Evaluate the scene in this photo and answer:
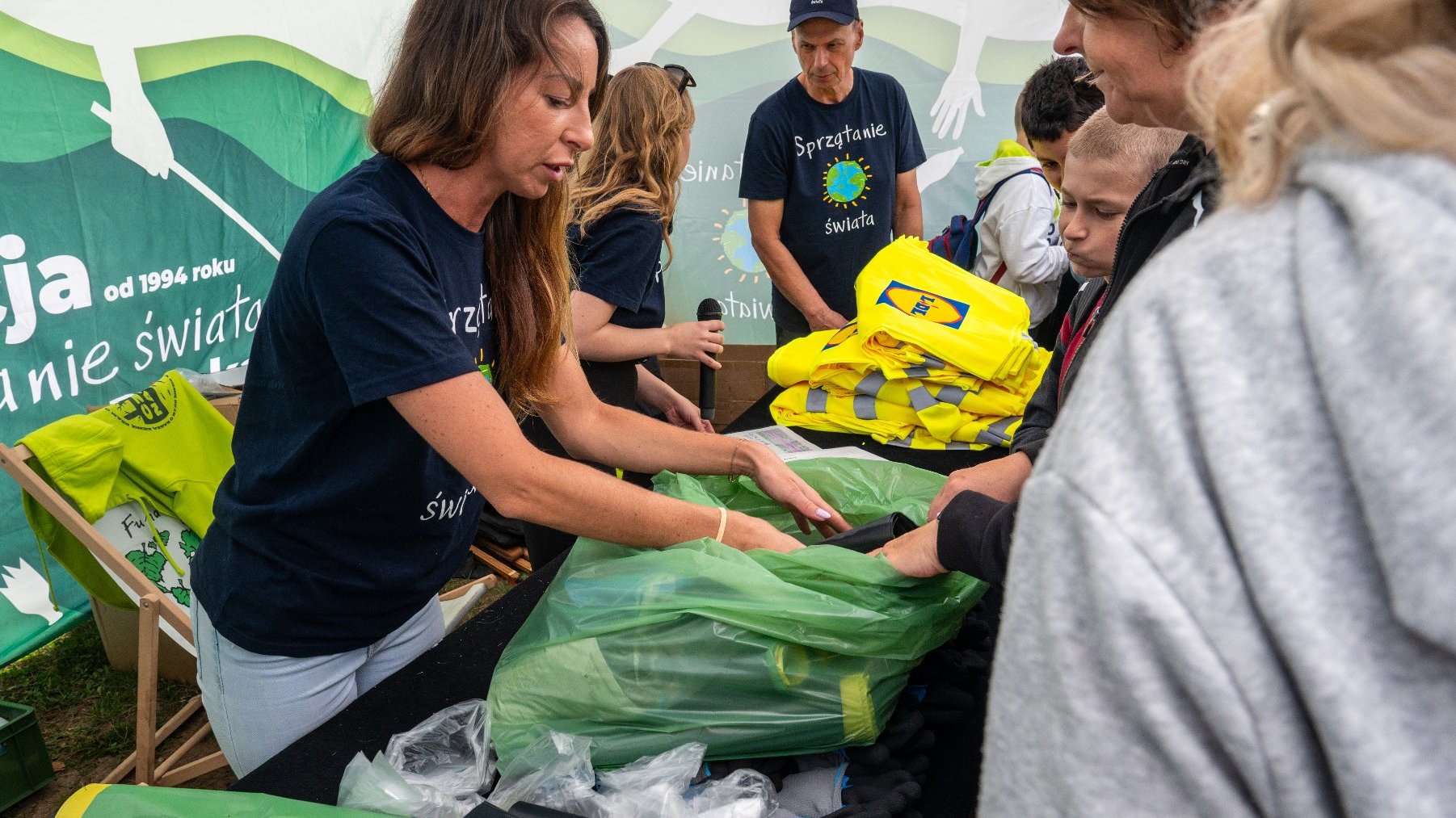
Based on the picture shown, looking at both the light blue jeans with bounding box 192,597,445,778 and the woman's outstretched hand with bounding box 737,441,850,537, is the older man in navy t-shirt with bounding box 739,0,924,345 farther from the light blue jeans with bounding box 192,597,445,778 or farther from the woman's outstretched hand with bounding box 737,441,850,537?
the light blue jeans with bounding box 192,597,445,778

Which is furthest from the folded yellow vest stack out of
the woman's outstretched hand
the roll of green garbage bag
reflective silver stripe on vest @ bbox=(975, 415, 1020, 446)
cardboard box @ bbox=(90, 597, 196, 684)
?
cardboard box @ bbox=(90, 597, 196, 684)

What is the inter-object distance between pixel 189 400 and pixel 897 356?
2.15 metres

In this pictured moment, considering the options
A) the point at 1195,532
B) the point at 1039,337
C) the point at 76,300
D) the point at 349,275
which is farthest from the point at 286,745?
the point at 1039,337

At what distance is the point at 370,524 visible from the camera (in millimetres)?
1439

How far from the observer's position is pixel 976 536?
1175 mm

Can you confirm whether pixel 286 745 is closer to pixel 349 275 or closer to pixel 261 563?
pixel 261 563

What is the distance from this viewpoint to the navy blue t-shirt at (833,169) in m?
3.85

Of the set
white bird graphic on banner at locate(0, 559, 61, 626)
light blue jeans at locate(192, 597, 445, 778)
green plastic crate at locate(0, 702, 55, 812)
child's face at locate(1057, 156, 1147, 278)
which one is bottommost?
green plastic crate at locate(0, 702, 55, 812)

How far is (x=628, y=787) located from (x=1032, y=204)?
8.26 feet

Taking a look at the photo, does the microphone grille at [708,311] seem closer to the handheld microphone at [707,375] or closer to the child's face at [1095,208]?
the handheld microphone at [707,375]

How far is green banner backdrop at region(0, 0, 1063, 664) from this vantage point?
9.71ft

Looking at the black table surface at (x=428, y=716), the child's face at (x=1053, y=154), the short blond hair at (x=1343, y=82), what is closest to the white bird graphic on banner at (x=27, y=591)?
the black table surface at (x=428, y=716)

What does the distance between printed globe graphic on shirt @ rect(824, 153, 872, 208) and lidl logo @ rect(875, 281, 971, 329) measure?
1393mm

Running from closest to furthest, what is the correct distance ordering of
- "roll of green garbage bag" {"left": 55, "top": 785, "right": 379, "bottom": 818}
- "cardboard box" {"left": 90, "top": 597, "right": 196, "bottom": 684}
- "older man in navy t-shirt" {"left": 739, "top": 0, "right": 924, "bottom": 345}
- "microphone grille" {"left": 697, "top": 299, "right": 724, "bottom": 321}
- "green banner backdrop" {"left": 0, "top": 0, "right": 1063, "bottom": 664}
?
"roll of green garbage bag" {"left": 55, "top": 785, "right": 379, "bottom": 818} < "green banner backdrop" {"left": 0, "top": 0, "right": 1063, "bottom": 664} < "microphone grille" {"left": 697, "top": 299, "right": 724, "bottom": 321} < "cardboard box" {"left": 90, "top": 597, "right": 196, "bottom": 684} < "older man in navy t-shirt" {"left": 739, "top": 0, "right": 924, "bottom": 345}
